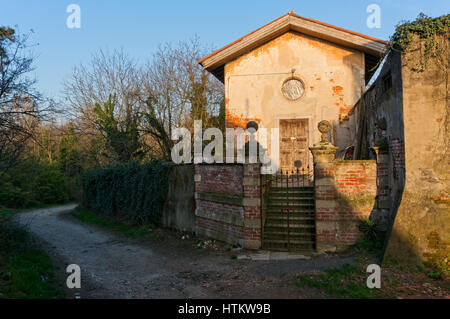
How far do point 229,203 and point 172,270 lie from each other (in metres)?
2.47

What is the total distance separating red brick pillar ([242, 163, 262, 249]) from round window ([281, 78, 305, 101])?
17.9 feet

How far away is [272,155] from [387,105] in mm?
5156

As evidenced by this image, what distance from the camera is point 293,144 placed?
1260 centimetres

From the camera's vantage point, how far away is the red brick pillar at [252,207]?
823 cm

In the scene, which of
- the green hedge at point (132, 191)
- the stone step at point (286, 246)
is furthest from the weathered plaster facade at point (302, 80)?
the stone step at point (286, 246)

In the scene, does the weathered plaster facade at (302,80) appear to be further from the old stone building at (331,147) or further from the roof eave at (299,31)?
the roof eave at (299,31)

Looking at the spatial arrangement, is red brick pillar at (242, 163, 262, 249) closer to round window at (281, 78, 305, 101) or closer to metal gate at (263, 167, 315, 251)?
metal gate at (263, 167, 315, 251)

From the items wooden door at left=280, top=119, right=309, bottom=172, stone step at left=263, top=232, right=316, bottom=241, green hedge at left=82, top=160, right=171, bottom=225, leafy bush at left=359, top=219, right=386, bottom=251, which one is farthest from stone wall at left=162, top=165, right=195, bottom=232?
leafy bush at left=359, top=219, right=386, bottom=251

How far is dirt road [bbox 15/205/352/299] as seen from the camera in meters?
5.73

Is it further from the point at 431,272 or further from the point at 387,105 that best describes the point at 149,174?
the point at 431,272
